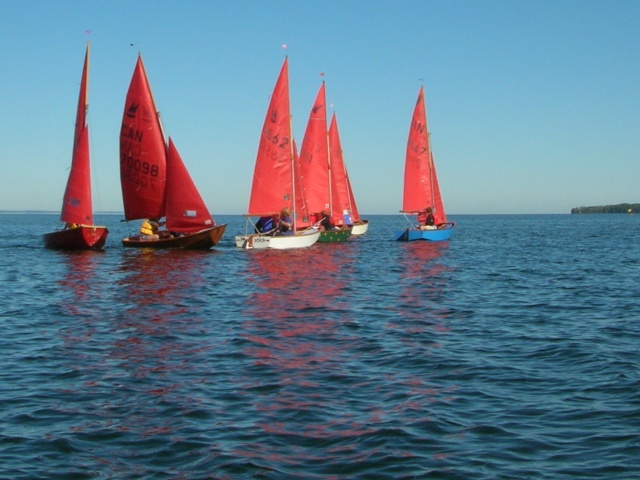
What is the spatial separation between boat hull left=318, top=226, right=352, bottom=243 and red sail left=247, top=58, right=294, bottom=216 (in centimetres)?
896

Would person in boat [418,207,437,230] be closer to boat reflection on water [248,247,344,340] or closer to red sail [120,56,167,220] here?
boat reflection on water [248,247,344,340]

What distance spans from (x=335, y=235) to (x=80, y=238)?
1902cm

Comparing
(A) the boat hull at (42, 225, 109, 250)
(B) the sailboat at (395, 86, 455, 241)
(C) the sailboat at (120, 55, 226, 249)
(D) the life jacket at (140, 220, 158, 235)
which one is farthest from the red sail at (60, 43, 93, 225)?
(B) the sailboat at (395, 86, 455, 241)

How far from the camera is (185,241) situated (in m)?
43.0

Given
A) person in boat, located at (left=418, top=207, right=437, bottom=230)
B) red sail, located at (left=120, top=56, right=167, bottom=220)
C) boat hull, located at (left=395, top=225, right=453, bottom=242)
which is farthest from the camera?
boat hull, located at (left=395, top=225, right=453, bottom=242)

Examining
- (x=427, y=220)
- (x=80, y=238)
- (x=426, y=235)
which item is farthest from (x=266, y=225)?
(x=427, y=220)

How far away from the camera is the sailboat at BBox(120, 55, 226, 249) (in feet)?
140

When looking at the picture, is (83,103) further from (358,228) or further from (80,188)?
(358,228)

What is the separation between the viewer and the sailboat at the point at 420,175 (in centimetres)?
5838

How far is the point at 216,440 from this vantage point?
9.24m

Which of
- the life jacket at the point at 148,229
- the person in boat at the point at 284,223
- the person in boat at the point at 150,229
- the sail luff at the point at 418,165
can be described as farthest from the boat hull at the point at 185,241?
the sail luff at the point at 418,165

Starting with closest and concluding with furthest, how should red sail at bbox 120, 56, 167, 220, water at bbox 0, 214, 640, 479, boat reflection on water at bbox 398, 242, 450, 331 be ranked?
1. water at bbox 0, 214, 640, 479
2. boat reflection on water at bbox 398, 242, 450, 331
3. red sail at bbox 120, 56, 167, 220

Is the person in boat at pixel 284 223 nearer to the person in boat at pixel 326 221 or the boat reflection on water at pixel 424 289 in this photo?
the boat reflection on water at pixel 424 289

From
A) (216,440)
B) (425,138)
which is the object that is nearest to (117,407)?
(216,440)
